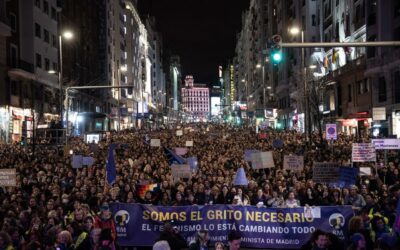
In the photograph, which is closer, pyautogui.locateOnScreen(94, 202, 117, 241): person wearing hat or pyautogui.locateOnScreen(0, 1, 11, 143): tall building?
pyautogui.locateOnScreen(94, 202, 117, 241): person wearing hat

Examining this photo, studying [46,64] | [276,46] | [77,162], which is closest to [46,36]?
[46,64]

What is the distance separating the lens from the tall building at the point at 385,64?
40.3 metres

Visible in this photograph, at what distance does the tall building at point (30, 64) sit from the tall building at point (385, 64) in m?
27.4

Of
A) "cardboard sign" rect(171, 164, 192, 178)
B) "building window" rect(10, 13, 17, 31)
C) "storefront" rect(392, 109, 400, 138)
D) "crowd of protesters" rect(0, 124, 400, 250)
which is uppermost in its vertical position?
"building window" rect(10, 13, 17, 31)

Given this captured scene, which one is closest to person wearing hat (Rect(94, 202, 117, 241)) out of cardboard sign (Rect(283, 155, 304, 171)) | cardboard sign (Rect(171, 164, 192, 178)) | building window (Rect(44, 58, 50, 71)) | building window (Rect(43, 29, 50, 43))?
cardboard sign (Rect(171, 164, 192, 178))

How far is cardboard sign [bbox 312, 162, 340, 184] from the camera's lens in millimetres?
15789

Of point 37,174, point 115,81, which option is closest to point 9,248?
point 37,174

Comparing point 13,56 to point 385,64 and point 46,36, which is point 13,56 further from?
point 385,64

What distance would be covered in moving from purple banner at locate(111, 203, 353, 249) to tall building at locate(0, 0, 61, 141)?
1233 inches

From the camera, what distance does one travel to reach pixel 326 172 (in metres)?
15.9

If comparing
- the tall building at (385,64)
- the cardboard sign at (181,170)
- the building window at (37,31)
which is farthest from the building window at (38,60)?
the cardboard sign at (181,170)

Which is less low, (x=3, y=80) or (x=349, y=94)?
(x=3, y=80)

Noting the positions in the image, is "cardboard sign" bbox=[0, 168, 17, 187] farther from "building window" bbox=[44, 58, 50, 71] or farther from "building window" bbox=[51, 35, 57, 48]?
"building window" bbox=[51, 35, 57, 48]

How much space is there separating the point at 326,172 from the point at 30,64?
Result: 130 feet
